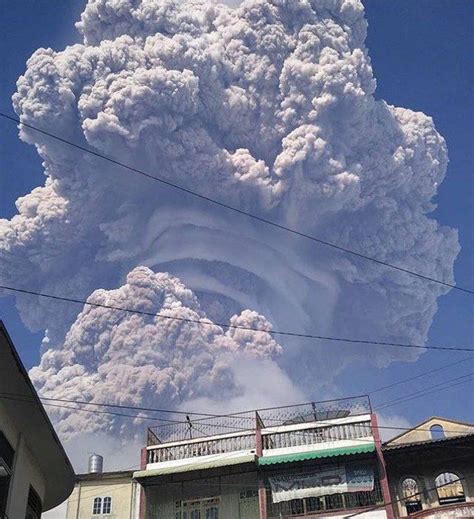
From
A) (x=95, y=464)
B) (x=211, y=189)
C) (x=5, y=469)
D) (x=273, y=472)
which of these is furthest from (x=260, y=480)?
(x=211, y=189)

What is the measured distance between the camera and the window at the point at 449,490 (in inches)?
1086

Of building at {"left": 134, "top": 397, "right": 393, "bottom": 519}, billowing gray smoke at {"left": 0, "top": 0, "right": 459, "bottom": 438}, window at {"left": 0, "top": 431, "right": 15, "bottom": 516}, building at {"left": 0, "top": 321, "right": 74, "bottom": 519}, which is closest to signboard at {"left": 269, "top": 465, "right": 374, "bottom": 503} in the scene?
building at {"left": 134, "top": 397, "right": 393, "bottom": 519}

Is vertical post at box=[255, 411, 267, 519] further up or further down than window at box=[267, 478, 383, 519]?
further up

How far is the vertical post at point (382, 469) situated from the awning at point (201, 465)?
5.25m

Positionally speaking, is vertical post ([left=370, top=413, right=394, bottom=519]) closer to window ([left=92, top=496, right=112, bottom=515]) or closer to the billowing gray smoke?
window ([left=92, top=496, right=112, bottom=515])

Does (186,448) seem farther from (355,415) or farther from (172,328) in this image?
(172,328)

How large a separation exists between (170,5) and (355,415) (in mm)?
89443

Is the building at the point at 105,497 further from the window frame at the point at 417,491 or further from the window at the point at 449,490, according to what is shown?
the window at the point at 449,490

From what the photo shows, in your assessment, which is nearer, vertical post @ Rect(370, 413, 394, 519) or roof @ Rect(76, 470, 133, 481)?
vertical post @ Rect(370, 413, 394, 519)

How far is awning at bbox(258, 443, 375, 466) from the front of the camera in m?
28.3

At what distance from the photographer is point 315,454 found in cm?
2872

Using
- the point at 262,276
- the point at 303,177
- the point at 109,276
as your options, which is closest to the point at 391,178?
the point at 303,177

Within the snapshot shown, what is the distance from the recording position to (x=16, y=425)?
550 inches

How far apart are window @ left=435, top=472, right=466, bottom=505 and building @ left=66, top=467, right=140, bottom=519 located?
1322 centimetres
